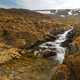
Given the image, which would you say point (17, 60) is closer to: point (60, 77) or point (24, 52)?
point (24, 52)

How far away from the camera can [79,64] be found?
19.9m

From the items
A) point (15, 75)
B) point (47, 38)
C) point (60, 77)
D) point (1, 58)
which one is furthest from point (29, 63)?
point (47, 38)

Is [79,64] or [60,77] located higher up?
[79,64]

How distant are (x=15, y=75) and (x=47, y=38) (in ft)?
99.3

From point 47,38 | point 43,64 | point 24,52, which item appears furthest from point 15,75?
point 47,38

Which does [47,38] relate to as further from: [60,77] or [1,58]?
[60,77]

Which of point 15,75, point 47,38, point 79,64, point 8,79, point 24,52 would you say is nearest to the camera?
point 79,64

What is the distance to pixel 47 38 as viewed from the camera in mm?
55031

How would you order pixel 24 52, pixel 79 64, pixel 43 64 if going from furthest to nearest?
1. pixel 24 52
2. pixel 43 64
3. pixel 79 64

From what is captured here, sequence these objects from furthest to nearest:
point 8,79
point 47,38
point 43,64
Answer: point 47,38 < point 43,64 < point 8,79

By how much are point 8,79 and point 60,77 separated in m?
6.18

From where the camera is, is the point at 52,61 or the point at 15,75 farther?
the point at 52,61

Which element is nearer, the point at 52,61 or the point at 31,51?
the point at 52,61

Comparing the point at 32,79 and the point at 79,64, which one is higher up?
the point at 79,64
